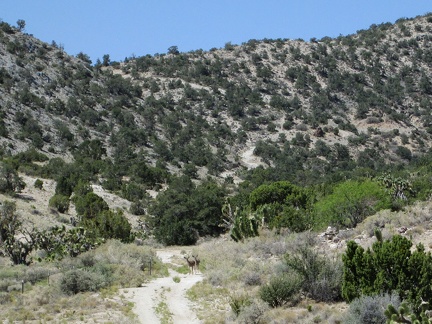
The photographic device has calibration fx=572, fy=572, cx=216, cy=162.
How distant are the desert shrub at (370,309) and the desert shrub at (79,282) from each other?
12.8 m

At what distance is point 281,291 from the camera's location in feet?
73.2

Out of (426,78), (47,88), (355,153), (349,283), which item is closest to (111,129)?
(47,88)

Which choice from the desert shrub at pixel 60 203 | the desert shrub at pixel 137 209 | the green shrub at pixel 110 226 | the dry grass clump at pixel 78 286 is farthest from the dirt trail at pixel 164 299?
the desert shrub at pixel 137 209

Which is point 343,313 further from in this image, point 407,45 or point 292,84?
point 407,45

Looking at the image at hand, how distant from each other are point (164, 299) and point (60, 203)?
30787 millimetres

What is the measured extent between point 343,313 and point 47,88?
7783cm

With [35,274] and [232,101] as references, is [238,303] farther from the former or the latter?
[232,101]

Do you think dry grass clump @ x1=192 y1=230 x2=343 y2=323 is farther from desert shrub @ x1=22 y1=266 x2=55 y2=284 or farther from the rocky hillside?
the rocky hillside

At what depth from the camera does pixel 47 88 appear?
8950 centimetres

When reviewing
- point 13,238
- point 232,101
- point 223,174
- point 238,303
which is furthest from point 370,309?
point 232,101

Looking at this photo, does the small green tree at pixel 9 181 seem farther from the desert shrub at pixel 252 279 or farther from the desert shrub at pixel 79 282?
the desert shrub at pixel 252 279

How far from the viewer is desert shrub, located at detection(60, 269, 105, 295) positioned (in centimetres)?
2606

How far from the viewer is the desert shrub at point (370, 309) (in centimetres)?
1772

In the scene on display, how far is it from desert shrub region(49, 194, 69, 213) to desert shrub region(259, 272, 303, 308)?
1366 inches
